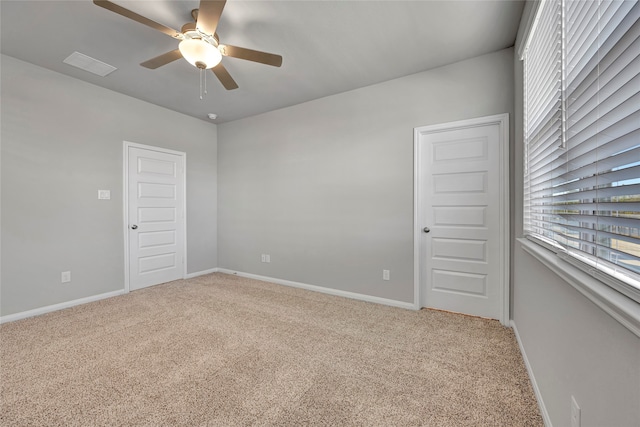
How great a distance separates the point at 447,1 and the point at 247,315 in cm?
327

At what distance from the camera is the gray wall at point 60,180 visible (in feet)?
9.19

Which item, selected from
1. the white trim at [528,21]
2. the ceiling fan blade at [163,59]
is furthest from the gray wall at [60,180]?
the white trim at [528,21]

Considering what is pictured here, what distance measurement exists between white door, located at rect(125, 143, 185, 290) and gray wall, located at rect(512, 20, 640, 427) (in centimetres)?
445

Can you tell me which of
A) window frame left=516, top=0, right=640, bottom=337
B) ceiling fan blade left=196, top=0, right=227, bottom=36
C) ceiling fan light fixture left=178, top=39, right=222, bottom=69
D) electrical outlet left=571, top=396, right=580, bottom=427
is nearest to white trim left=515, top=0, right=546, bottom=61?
window frame left=516, top=0, right=640, bottom=337

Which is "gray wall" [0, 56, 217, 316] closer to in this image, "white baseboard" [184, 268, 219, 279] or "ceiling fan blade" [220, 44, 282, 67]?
"white baseboard" [184, 268, 219, 279]

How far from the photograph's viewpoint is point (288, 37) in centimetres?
240

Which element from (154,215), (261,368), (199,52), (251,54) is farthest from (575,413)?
(154,215)

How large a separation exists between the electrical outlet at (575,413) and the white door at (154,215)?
4.49 metres

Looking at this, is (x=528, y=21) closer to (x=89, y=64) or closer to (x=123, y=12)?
(x=123, y=12)

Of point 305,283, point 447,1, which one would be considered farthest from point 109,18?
point 305,283

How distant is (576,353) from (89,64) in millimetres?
4391

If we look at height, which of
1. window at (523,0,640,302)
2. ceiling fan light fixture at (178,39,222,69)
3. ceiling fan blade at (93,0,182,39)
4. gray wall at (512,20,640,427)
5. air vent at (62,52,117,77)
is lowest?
gray wall at (512,20,640,427)

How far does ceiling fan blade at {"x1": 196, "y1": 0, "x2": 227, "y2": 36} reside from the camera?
1.64 meters

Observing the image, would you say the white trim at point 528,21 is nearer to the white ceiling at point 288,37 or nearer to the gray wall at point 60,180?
the white ceiling at point 288,37
